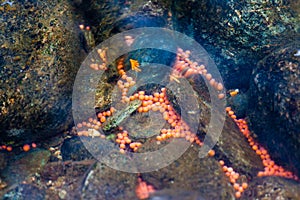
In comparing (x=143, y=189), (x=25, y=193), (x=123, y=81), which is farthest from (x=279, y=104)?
(x=25, y=193)

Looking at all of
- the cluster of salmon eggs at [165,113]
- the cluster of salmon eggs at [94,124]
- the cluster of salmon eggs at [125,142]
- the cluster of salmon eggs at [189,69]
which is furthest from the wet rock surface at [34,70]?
the cluster of salmon eggs at [189,69]

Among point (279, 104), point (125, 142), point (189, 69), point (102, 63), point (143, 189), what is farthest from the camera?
point (189, 69)

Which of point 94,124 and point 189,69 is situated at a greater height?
point 189,69

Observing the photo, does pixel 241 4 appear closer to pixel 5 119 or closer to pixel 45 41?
pixel 45 41

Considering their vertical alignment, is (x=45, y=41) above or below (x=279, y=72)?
above

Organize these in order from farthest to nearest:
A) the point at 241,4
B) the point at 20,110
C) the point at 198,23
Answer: the point at 198,23
the point at 241,4
the point at 20,110

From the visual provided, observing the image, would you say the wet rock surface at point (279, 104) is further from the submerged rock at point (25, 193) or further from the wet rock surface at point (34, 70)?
the submerged rock at point (25, 193)

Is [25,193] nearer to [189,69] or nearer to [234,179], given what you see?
[234,179]

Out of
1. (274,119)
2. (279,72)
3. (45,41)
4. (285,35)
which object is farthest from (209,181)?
(45,41)
